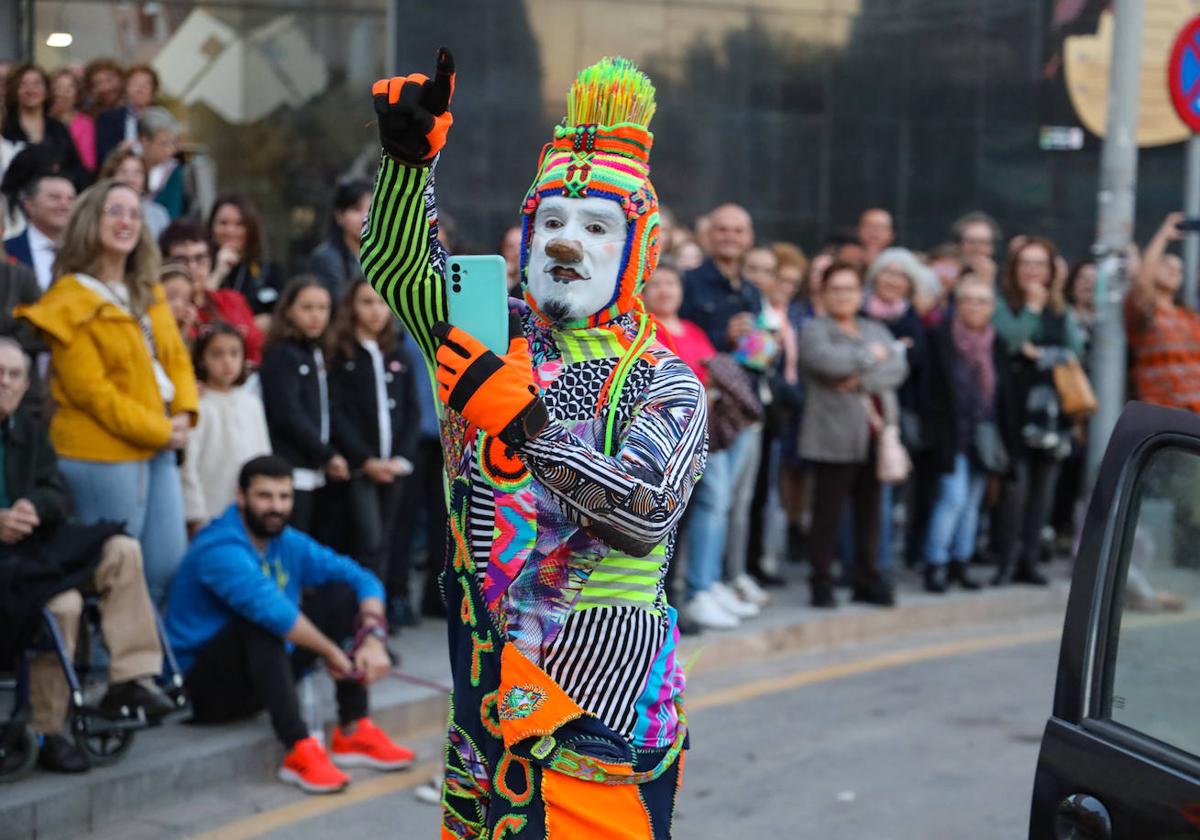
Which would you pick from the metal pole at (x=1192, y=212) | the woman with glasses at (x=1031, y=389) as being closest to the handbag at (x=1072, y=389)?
the woman with glasses at (x=1031, y=389)

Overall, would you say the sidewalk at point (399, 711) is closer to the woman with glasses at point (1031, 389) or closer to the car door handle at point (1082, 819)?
the woman with glasses at point (1031, 389)

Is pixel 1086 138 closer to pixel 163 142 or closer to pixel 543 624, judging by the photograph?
pixel 163 142

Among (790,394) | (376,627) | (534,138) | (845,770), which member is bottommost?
(845,770)

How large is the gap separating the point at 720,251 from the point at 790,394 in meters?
0.93

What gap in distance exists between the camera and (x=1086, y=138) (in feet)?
57.6

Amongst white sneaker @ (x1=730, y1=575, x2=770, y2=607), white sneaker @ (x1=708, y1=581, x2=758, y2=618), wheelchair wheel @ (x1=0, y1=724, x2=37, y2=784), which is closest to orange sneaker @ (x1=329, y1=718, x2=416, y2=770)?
wheelchair wheel @ (x1=0, y1=724, x2=37, y2=784)

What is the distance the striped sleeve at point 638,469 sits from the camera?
3158mm

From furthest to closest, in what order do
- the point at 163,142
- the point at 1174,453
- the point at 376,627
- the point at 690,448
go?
the point at 163,142 → the point at 376,627 → the point at 690,448 → the point at 1174,453

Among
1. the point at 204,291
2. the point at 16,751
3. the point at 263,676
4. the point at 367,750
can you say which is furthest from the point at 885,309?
the point at 16,751

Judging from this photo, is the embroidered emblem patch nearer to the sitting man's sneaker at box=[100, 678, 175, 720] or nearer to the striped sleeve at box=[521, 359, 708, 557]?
the striped sleeve at box=[521, 359, 708, 557]

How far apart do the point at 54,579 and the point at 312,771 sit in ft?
3.99

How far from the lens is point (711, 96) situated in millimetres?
15484

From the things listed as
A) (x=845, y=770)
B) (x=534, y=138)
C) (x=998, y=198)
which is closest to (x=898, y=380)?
(x=845, y=770)

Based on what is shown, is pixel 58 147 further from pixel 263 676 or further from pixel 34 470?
pixel 263 676
